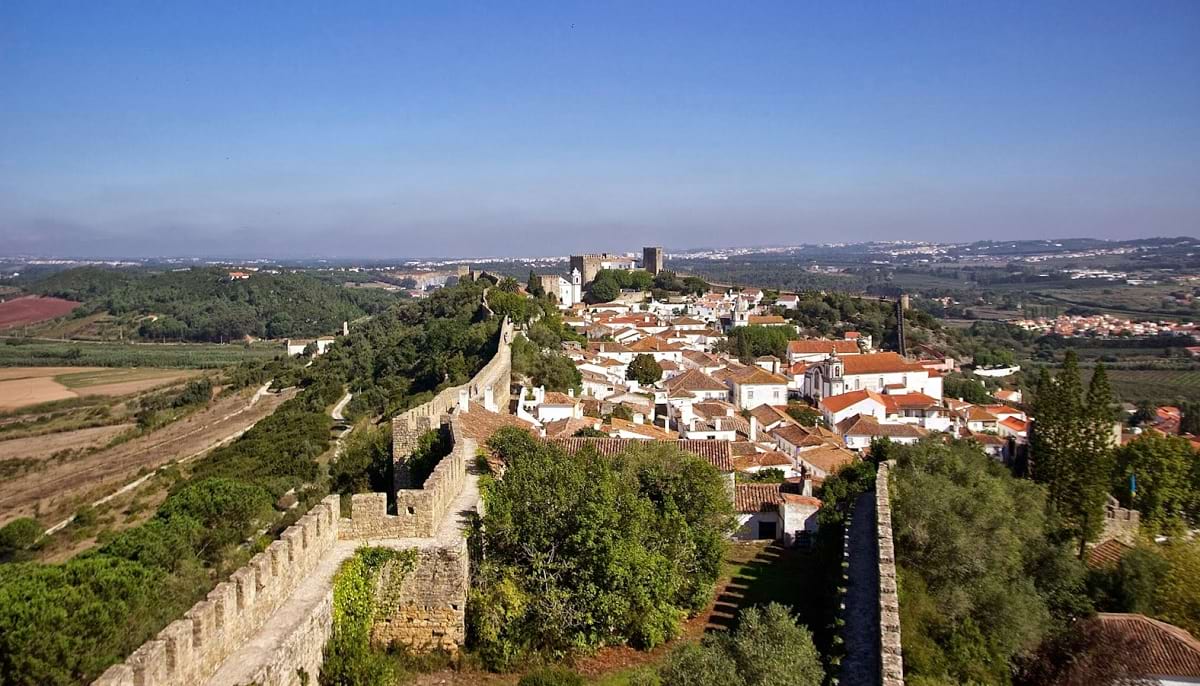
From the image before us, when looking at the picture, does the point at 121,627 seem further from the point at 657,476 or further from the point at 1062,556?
the point at 1062,556

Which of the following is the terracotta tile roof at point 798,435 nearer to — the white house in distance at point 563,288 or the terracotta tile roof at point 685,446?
the terracotta tile roof at point 685,446

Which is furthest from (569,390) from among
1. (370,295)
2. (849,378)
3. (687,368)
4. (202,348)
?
(370,295)

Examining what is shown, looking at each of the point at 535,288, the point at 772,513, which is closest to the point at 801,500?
the point at 772,513

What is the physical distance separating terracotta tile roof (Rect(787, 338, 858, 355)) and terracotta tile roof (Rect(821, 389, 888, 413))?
11.8 metres

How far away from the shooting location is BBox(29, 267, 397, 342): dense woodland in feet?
347

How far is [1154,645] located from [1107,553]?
20.4ft

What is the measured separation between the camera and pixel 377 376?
44188mm

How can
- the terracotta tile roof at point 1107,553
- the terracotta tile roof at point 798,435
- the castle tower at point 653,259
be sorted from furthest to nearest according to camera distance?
the castle tower at point 653,259 → the terracotta tile roof at point 798,435 → the terracotta tile roof at point 1107,553

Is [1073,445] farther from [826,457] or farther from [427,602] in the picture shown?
[427,602]

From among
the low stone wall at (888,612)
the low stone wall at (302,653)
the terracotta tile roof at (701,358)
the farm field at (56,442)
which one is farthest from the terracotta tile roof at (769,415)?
the farm field at (56,442)

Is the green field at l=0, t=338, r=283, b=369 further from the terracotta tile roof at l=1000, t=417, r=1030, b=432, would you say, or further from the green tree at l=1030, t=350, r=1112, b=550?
the green tree at l=1030, t=350, r=1112, b=550

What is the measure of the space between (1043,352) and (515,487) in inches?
3380

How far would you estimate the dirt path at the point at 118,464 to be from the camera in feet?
113

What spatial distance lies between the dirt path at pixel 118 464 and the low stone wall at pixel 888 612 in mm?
30323
